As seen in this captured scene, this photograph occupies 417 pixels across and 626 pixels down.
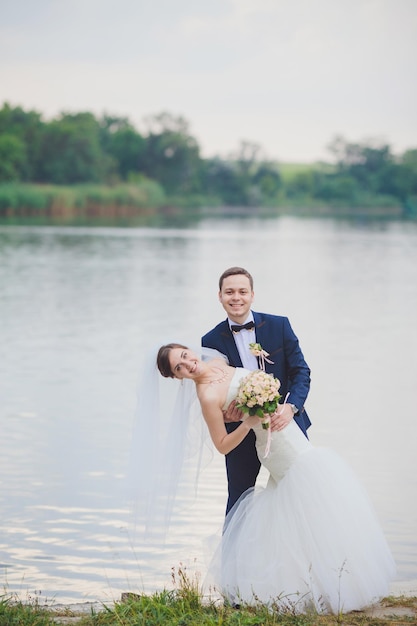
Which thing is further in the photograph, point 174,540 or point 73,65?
point 73,65

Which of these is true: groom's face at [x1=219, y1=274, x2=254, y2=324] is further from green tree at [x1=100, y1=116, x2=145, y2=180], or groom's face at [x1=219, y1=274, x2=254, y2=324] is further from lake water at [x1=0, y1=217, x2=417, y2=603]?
green tree at [x1=100, y1=116, x2=145, y2=180]

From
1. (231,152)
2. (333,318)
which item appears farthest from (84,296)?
(231,152)

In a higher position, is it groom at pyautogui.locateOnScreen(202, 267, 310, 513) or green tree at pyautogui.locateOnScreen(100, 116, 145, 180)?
green tree at pyautogui.locateOnScreen(100, 116, 145, 180)

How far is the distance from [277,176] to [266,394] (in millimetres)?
101590

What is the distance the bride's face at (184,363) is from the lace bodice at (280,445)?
0.60ft

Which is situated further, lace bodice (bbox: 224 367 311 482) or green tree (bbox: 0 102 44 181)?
green tree (bbox: 0 102 44 181)

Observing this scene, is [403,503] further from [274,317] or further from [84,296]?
[84,296]

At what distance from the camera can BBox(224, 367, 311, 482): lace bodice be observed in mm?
4188

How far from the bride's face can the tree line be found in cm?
7551

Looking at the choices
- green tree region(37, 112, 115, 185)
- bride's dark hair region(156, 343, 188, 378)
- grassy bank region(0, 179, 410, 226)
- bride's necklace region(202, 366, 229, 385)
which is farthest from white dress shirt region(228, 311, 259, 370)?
green tree region(37, 112, 115, 185)

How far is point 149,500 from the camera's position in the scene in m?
4.43

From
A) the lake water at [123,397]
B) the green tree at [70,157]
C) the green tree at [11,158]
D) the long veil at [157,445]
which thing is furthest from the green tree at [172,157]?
the long veil at [157,445]

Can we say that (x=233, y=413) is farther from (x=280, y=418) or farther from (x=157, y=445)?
(x=157, y=445)

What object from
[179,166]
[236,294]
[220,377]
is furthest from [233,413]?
[179,166]
